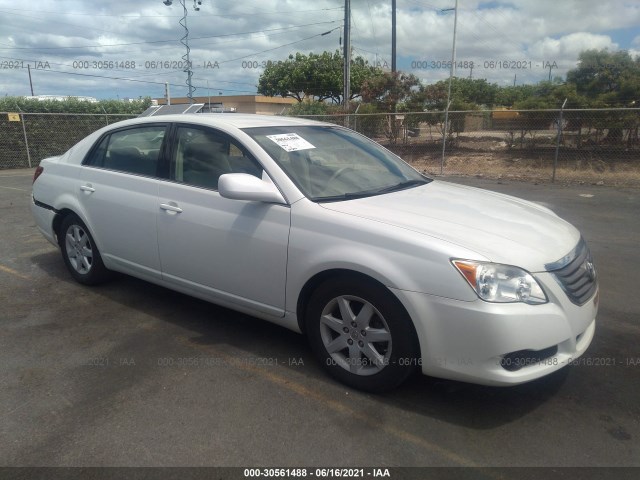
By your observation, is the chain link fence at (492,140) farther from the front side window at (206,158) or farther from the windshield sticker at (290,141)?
the front side window at (206,158)

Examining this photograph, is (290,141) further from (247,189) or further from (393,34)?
(393,34)

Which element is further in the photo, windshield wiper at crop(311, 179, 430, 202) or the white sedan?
windshield wiper at crop(311, 179, 430, 202)

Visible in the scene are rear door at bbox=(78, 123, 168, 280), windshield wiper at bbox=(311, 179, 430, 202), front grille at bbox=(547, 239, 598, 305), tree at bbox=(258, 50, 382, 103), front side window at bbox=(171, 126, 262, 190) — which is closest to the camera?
front grille at bbox=(547, 239, 598, 305)

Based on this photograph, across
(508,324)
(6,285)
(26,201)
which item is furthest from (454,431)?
(26,201)

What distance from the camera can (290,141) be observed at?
374 cm

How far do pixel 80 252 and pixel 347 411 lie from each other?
3.22m

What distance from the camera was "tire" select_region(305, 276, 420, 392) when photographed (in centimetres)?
279

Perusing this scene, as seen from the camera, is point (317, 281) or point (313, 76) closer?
point (317, 281)

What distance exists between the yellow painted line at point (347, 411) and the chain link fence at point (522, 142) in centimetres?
1144

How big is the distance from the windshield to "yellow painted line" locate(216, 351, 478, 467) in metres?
1.17

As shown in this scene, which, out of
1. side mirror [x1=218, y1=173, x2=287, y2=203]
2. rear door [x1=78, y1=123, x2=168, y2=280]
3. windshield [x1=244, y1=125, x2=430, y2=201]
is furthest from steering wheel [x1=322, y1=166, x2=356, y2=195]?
rear door [x1=78, y1=123, x2=168, y2=280]

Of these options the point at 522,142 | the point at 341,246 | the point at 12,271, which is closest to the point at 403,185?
the point at 341,246

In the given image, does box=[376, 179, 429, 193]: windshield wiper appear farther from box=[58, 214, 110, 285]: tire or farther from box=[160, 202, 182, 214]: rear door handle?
box=[58, 214, 110, 285]: tire

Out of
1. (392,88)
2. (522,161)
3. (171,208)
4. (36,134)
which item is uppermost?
(392,88)
